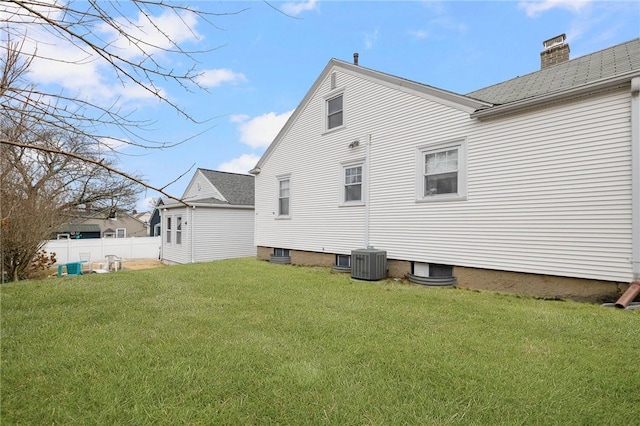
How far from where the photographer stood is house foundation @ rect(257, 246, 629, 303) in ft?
18.0

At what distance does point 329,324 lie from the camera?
4.25 metres

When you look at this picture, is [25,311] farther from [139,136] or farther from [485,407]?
[485,407]

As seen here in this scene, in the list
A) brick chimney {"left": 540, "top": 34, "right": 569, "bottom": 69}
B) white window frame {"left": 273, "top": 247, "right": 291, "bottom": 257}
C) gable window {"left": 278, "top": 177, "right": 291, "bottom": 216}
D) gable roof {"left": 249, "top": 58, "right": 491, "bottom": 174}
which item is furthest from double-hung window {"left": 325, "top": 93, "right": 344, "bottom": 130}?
brick chimney {"left": 540, "top": 34, "right": 569, "bottom": 69}

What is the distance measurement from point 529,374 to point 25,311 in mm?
6620

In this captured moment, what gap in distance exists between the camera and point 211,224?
1695cm

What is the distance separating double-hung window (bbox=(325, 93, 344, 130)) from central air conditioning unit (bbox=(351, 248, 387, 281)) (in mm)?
4360

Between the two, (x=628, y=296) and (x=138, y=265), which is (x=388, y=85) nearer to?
(x=628, y=296)

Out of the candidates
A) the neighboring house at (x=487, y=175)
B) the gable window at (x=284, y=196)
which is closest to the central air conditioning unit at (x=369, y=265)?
the neighboring house at (x=487, y=175)

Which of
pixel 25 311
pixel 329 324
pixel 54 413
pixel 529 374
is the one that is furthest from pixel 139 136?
pixel 25 311

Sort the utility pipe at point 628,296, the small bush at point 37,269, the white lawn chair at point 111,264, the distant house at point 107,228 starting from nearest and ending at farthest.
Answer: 1. the utility pipe at point 628,296
2. the small bush at point 37,269
3. the white lawn chair at point 111,264
4. the distant house at point 107,228

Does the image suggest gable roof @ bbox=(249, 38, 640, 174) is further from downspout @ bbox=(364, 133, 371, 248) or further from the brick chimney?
downspout @ bbox=(364, 133, 371, 248)

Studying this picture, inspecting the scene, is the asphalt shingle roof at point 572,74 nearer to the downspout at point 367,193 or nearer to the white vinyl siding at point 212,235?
the downspout at point 367,193

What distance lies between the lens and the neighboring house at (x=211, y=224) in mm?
16422

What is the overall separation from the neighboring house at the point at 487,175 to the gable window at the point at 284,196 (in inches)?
33.3
